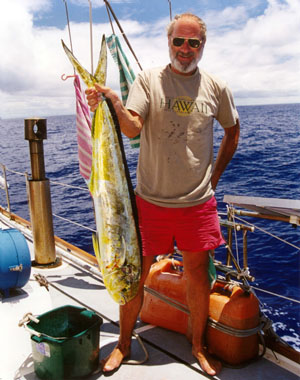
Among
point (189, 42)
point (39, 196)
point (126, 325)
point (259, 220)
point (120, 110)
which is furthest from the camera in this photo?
point (259, 220)

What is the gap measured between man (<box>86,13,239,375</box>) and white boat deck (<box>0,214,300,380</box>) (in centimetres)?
11

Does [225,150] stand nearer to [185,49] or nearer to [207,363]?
[185,49]

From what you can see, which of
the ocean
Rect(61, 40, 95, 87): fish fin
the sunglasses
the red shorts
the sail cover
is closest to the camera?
Rect(61, 40, 95, 87): fish fin

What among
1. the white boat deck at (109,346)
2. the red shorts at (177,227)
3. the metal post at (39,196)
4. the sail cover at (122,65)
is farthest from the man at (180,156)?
the metal post at (39,196)

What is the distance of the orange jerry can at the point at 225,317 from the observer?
2176mm

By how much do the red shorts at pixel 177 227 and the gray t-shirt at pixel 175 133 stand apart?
1.6 inches

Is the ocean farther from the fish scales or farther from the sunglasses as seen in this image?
the sunglasses

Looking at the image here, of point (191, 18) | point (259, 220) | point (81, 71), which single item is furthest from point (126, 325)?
point (259, 220)

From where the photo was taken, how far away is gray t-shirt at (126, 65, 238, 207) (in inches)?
79.0

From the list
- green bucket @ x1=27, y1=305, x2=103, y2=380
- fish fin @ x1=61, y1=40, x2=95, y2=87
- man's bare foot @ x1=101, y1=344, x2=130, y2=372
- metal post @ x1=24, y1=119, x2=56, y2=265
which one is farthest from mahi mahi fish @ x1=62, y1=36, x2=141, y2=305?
metal post @ x1=24, y1=119, x2=56, y2=265

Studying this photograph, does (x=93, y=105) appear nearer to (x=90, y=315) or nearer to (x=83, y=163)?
(x=90, y=315)

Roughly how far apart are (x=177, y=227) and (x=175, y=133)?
1.68ft

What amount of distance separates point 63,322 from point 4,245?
90 centimetres

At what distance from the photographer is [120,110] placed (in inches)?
71.3
